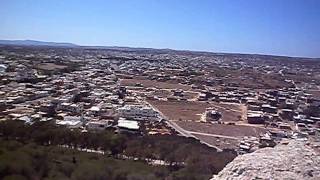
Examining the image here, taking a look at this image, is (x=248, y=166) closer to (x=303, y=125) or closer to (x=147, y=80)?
(x=303, y=125)

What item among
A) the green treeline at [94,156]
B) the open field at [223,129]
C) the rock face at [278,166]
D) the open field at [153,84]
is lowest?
the open field at [153,84]

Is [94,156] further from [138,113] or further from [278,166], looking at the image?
[138,113]

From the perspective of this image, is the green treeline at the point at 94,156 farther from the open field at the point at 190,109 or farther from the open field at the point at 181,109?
the open field at the point at 190,109

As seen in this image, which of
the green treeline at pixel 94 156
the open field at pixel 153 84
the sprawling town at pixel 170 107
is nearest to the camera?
the green treeline at pixel 94 156

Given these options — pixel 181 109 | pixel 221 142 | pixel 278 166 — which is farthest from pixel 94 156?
pixel 181 109

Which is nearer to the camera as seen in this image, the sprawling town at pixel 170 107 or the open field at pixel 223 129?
the sprawling town at pixel 170 107

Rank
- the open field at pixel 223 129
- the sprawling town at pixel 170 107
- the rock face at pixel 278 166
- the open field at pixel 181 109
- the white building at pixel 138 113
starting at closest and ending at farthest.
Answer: the rock face at pixel 278 166
the sprawling town at pixel 170 107
the open field at pixel 223 129
the white building at pixel 138 113
the open field at pixel 181 109

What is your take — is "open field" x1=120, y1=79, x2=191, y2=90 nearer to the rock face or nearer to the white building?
the white building

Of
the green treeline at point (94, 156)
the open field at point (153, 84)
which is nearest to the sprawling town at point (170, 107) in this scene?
the open field at point (153, 84)

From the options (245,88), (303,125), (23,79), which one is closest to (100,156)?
(303,125)

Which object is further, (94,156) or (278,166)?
(94,156)
